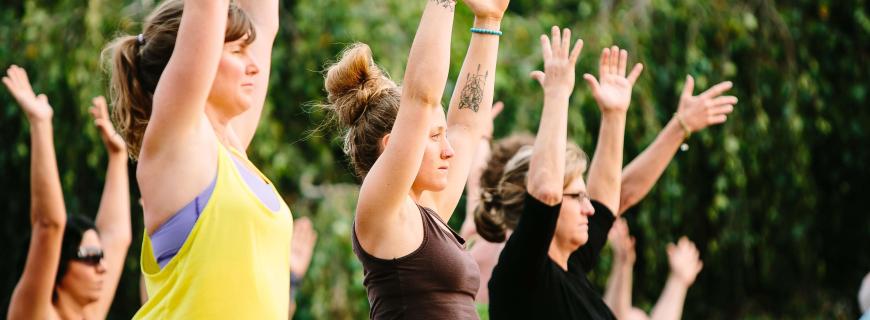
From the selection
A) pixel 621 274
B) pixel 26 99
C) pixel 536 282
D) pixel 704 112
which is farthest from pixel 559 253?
Result: pixel 621 274

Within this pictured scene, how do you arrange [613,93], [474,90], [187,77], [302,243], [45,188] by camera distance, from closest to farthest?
[187,77] → [474,90] → [45,188] → [613,93] → [302,243]

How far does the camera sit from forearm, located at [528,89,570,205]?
2.74 m

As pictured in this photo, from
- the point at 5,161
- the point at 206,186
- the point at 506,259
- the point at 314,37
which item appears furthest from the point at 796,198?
the point at 206,186

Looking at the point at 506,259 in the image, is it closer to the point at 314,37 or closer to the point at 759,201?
the point at 314,37

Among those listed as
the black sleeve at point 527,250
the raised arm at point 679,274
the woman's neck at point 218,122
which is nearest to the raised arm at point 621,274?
the raised arm at point 679,274

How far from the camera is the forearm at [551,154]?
2.74 meters

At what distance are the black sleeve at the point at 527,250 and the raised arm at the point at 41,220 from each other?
120 centimetres

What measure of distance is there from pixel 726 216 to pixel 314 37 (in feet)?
7.81

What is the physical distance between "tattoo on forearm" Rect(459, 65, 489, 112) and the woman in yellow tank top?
0.79 meters

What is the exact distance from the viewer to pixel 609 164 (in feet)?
10.9

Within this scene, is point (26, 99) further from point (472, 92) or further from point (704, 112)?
point (704, 112)

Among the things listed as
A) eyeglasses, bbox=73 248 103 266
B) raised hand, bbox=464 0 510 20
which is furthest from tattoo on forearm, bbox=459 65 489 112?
eyeglasses, bbox=73 248 103 266

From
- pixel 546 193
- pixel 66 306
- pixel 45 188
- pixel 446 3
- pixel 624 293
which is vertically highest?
pixel 446 3

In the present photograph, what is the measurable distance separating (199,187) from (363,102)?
0.61m
